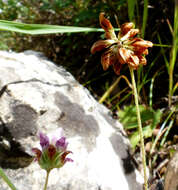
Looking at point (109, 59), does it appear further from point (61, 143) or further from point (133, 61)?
point (61, 143)

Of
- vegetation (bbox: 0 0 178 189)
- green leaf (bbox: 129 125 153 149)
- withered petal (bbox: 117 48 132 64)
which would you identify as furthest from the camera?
vegetation (bbox: 0 0 178 189)

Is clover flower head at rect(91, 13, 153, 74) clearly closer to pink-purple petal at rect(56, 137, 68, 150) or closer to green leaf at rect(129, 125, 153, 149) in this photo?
pink-purple petal at rect(56, 137, 68, 150)

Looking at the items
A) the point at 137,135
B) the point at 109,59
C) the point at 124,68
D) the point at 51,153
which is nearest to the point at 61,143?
the point at 51,153

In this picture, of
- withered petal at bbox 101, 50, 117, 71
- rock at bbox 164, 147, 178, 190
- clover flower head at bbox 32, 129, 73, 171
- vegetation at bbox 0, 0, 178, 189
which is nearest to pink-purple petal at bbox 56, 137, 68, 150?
clover flower head at bbox 32, 129, 73, 171

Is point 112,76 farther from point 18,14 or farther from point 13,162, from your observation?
point 13,162

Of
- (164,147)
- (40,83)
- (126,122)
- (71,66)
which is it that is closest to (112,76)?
(71,66)

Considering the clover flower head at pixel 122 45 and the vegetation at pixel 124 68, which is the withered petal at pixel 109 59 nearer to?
the clover flower head at pixel 122 45
